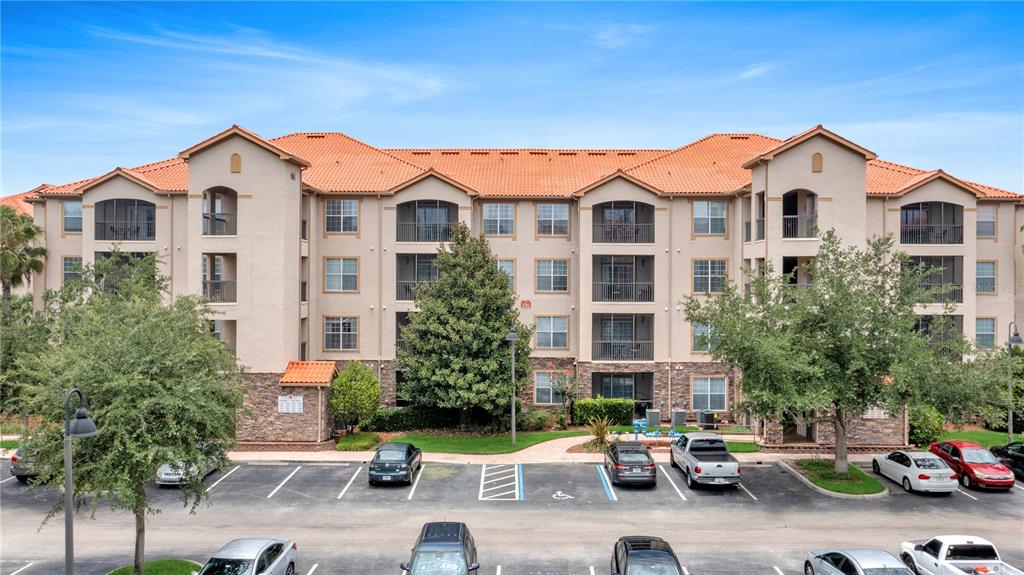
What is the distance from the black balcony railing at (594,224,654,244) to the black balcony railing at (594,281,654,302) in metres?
2.08

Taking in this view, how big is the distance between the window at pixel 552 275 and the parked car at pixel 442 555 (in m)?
23.4

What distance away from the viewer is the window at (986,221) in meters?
40.0

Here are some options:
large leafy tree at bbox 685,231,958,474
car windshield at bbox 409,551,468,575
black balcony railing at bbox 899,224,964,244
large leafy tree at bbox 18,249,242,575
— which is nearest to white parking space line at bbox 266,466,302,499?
large leafy tree at bbox 18,249,242,575

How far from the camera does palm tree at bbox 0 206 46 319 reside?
38531 millimetres

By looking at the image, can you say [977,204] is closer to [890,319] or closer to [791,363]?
[890,319]

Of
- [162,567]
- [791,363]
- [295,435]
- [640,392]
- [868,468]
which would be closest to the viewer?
[162,567]

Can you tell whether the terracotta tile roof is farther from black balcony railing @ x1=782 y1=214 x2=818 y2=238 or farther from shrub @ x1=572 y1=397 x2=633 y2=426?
black balcony railing @ x1=782 y1=214 x2=818 y2=238

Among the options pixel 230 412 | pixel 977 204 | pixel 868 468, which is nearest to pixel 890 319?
pixel 868 468

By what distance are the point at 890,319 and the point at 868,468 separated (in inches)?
301

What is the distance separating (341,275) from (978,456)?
93.8 ft

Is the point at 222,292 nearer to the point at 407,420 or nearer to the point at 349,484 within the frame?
the point at 407,420

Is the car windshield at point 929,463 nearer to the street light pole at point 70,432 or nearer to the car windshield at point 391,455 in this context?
the car windshield at point 391,455

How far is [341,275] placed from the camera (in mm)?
40406

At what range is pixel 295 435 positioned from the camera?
34.3m
